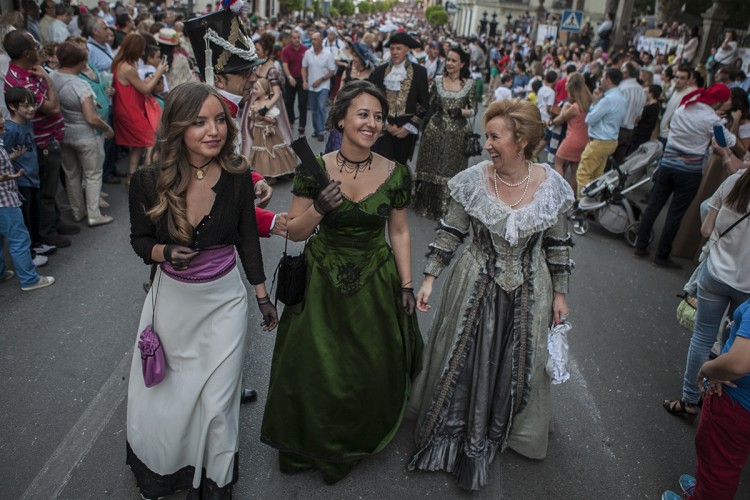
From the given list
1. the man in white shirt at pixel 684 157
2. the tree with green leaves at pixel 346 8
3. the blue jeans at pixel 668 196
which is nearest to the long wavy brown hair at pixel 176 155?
the man in white shirt at pixel 684 157

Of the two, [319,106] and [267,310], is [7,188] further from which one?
[319,106]

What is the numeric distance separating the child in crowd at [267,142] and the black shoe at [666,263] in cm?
495

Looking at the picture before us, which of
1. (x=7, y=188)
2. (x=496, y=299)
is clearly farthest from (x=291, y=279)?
(x=7, y=188)

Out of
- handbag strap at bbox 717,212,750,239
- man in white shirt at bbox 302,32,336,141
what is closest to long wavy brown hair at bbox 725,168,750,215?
handbag strap at bbox 717,212,750,239

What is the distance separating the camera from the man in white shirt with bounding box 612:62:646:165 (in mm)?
8773

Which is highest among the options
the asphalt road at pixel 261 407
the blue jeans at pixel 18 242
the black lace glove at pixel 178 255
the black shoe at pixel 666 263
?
the black lace glove at pixel 178 255

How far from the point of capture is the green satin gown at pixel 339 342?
303cm

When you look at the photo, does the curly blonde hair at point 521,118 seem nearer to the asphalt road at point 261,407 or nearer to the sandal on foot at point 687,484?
the asphalt road at point 261,407

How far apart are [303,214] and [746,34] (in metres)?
16.8

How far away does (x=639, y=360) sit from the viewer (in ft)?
15.7

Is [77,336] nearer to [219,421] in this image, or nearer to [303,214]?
[219,421]

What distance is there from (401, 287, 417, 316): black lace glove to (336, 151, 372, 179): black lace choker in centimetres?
68

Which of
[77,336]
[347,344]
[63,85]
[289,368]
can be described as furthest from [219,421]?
[63,85]

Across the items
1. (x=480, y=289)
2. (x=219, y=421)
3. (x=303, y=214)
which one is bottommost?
(x=219, y=421)
